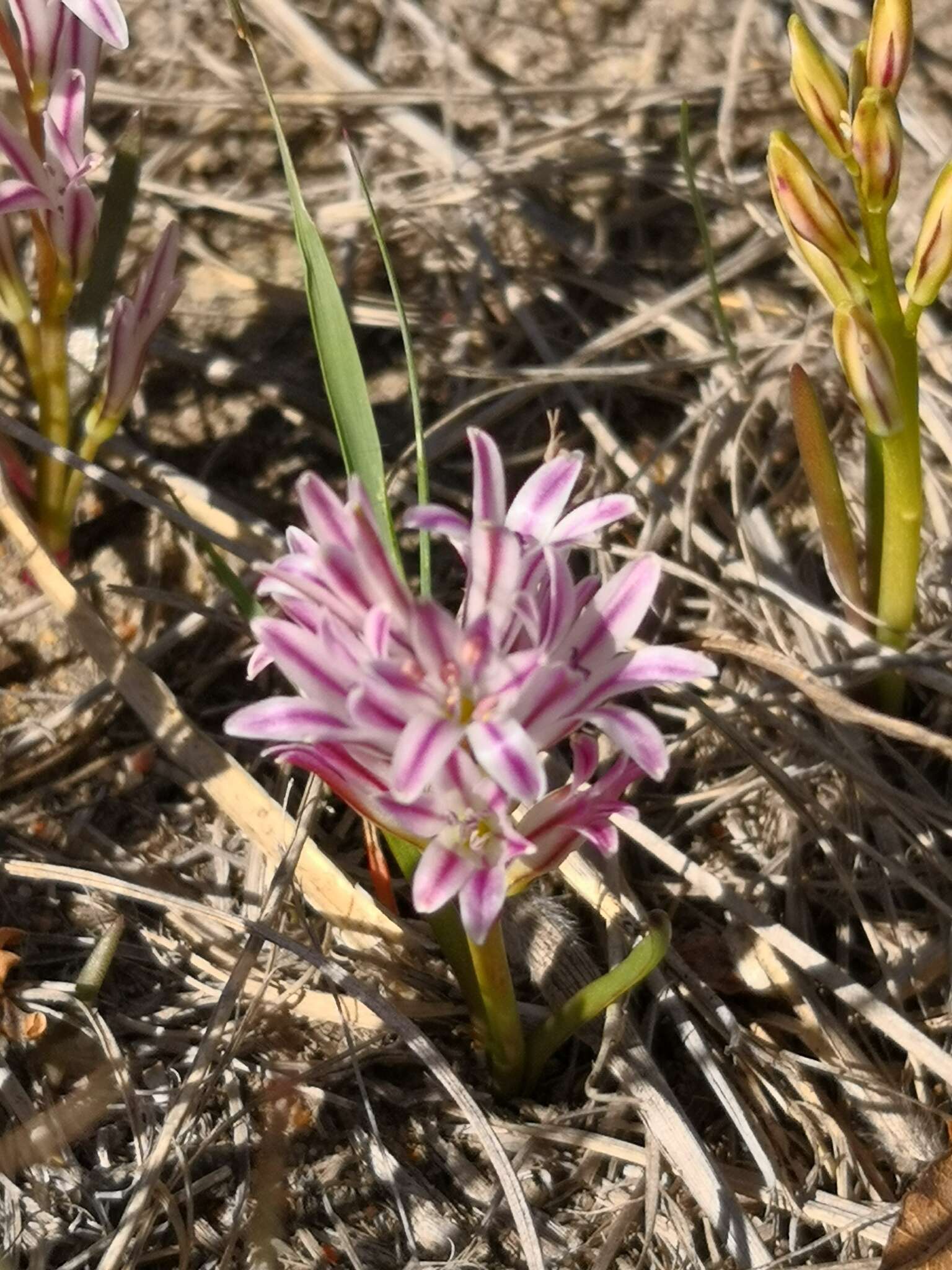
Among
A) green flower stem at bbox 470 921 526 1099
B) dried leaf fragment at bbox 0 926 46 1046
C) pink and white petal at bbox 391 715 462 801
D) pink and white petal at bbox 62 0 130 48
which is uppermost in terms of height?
pink and white petal at bbox 62 0 130 48

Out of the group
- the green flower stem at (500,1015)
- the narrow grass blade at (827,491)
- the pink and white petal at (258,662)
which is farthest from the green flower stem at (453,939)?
the narrow grass blade at (827,491)

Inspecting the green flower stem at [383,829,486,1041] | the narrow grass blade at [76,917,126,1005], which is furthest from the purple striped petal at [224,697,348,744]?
the narrow grass blade at [76,917,126,1005]

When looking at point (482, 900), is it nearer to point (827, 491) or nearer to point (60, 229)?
point (827, 491)

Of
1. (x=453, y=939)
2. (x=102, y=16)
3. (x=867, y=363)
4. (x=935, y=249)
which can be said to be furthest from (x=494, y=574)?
(x=102, y=16)

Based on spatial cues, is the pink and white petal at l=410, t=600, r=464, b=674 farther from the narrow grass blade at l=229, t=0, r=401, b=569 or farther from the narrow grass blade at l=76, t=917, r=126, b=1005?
the narrow grass blade at l=76, t=917, r=126, b=1005

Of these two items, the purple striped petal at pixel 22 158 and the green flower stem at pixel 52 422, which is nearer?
the purple striped petal at pixel 22 158

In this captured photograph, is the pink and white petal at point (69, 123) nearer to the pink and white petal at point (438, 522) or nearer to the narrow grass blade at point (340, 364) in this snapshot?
the narrow grass blade at point (340, 364)
